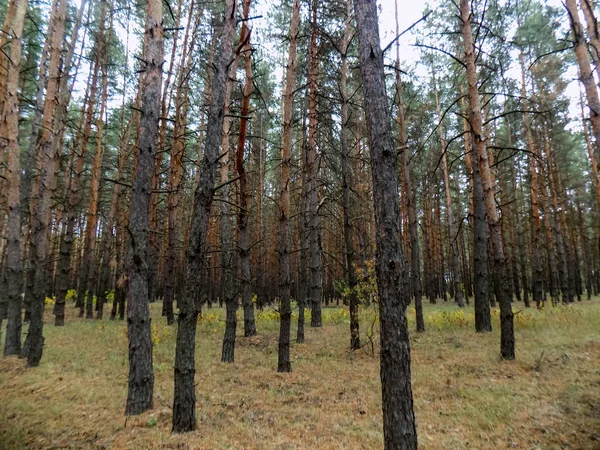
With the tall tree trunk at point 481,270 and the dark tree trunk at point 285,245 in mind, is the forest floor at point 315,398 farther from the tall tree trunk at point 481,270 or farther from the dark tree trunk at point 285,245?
the tall tree trunk at point 481,270

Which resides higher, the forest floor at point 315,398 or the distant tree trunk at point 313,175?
the distant tree trunk at point 313,175

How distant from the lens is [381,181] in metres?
3.44

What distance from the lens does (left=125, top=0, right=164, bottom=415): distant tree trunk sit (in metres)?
4.91

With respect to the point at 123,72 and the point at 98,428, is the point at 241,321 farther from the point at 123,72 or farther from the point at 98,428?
the point at 123,72

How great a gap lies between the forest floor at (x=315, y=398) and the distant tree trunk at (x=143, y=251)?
46 centimetres

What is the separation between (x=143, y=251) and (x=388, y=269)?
3.72 metres

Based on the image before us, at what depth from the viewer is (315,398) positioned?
5.85 meters

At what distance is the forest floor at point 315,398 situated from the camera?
4055mm

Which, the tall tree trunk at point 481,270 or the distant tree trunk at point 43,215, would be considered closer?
the distant tree trunk at point 43,215

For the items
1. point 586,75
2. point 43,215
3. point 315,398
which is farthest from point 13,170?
point 586,75

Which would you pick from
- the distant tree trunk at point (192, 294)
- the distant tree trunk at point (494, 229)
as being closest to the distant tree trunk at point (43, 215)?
the distant tree trunk at point (192, 294)

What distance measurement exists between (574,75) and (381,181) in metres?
17.5

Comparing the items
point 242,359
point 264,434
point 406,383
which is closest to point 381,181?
point 406,383


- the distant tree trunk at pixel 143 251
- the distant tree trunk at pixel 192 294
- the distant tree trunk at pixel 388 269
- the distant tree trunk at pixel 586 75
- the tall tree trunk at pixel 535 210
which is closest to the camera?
the distant tree trunk at pixel 388 269
